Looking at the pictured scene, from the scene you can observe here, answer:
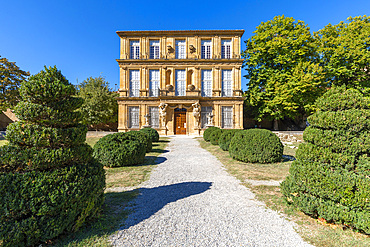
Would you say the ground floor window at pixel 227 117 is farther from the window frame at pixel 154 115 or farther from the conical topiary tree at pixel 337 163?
the conical topiary tree at pixel 337 163

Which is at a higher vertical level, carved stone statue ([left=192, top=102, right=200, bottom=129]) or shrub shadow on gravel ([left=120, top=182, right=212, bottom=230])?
carved stone statue ([left=192, top=102, right=200, bottom=129])

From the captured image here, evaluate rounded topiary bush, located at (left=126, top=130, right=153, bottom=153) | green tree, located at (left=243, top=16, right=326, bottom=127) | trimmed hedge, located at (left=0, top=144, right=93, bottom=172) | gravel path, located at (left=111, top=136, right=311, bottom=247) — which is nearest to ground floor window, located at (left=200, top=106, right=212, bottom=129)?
green tree, located at (left=243, top=16, right=326, bottom=127)

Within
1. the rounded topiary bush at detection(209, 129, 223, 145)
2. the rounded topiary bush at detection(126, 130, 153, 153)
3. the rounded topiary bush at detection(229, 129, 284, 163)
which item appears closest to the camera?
the rounded topiary bush at detection(229, 129, 284, 163)

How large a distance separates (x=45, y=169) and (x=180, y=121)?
2246 cm

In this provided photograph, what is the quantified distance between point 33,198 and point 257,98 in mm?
24474

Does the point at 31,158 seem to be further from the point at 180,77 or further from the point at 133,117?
the point at 180,77

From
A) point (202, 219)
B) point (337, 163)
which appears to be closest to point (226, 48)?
point (337, 163)

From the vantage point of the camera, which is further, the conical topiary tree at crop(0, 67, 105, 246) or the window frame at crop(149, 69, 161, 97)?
the window frame at crop(149, 69, 161, 97)

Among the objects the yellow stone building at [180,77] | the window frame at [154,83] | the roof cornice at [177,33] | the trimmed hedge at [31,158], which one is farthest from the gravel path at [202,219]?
the roof cornice at [177,33]

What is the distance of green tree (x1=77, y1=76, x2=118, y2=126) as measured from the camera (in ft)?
82.8

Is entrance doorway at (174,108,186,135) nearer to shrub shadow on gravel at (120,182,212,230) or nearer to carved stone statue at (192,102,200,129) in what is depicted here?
carved stone statue at (192,102,200,129)

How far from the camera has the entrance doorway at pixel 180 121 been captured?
25.0 metres

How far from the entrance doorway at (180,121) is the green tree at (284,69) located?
9629 mm

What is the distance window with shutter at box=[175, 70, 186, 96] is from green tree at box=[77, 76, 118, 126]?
10.4 m
